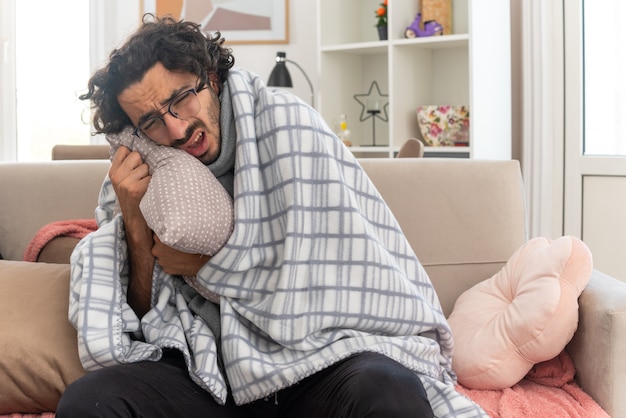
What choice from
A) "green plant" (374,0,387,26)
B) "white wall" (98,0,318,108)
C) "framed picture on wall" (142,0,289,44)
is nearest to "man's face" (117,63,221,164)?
"green plant" (374,0,387,26)

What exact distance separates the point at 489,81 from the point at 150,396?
104 inches

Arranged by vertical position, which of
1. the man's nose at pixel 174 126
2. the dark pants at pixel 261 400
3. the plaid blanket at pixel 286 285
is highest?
the man's nose at pixel 174 126

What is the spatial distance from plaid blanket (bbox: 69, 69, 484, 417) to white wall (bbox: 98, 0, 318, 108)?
305cm

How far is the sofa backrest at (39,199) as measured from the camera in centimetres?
206

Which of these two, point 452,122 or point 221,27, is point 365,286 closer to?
point 452,122

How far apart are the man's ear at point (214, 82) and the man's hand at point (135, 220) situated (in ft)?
0.70

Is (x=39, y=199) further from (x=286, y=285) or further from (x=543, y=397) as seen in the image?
(x=543, y=397)

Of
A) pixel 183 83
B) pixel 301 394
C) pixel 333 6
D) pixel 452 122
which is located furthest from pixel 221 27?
pixel 301 394

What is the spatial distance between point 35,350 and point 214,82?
653 millimetres

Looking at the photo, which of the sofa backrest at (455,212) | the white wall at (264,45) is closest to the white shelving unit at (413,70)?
the white wall at (264,45)

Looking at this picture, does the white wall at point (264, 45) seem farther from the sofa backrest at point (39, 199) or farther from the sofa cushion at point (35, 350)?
the sofa cushion at point (35, 350)

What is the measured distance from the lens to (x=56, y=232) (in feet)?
6.23

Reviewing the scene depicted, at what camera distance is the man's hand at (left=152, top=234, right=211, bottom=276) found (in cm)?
157

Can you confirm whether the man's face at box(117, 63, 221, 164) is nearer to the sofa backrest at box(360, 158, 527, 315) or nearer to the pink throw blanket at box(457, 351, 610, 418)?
the sofa backrest at box(360, 158, 527, 315)
